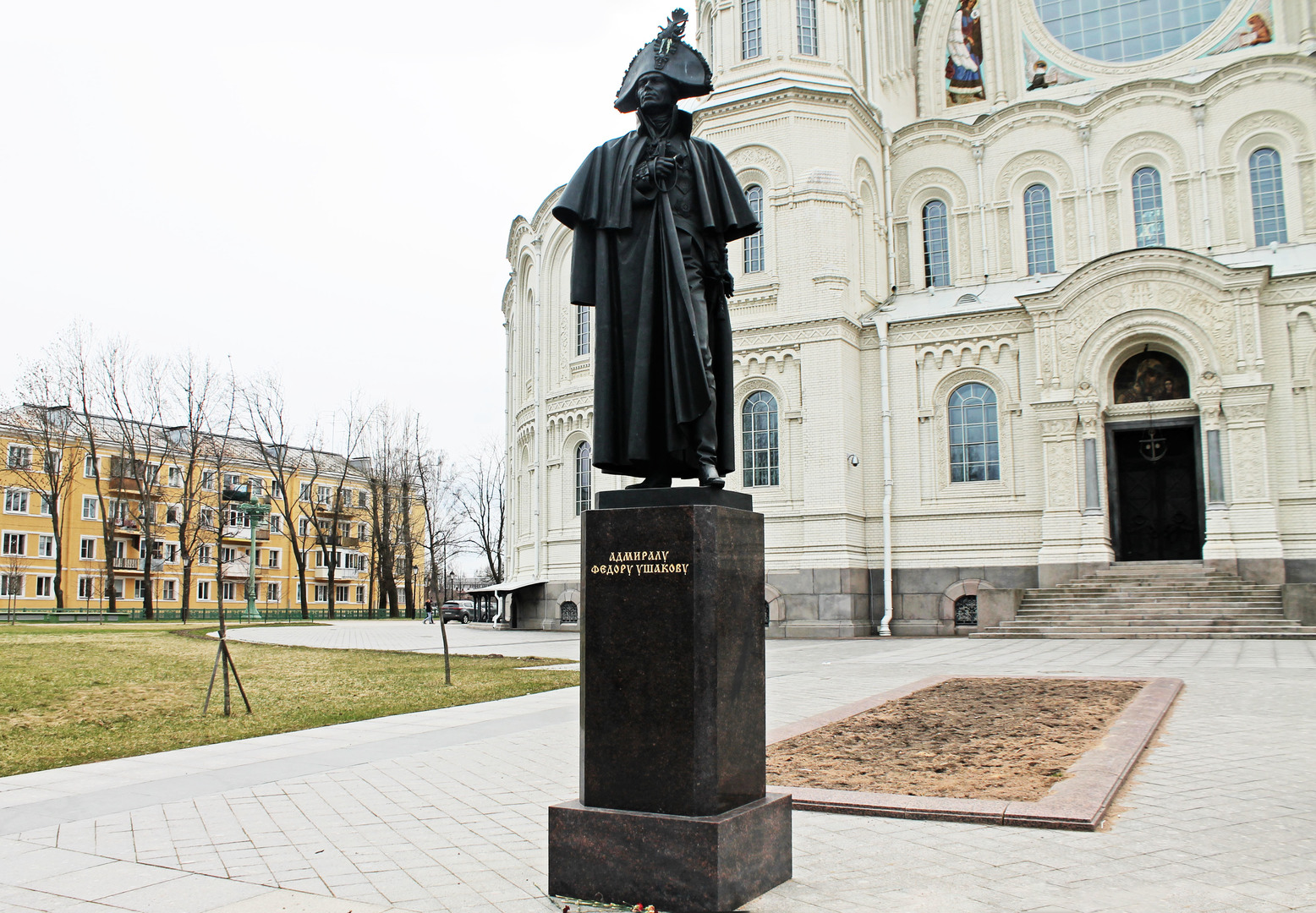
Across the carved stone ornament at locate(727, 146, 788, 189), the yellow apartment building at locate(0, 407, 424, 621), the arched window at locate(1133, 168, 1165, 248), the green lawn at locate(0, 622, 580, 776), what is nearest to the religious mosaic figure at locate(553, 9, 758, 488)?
the green lawn at locate(0, 622, 580, 776)

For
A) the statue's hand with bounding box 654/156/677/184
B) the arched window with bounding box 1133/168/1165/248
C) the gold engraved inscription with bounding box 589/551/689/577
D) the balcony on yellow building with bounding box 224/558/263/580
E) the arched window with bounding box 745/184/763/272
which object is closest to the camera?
the gold engraved inscription with bounding box 589/551/689/577

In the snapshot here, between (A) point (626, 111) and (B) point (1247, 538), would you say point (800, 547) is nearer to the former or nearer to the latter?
(B) point (1247, 538)

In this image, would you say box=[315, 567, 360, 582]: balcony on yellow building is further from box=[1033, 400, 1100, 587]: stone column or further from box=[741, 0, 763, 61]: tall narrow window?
box=[1033, 400, 1100, 587]: stone column

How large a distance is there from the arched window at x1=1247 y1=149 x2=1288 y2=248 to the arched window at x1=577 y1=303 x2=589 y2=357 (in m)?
18.3

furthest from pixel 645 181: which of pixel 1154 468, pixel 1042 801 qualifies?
pixel 1154 468

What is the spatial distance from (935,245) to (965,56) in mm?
6480

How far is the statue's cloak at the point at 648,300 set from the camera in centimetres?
532

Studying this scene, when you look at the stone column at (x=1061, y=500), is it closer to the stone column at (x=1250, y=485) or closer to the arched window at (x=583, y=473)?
the stone column at (x=1250, y=485)

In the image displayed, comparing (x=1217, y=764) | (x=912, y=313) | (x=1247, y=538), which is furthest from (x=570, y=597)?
(x=1217, y=764)

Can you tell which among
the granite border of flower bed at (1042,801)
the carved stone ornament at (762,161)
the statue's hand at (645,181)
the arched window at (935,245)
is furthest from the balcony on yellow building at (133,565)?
the statue's hand at (645,181)

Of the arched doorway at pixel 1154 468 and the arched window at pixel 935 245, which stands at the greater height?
the arched window at pixel 935 245

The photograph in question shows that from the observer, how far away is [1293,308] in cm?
2372

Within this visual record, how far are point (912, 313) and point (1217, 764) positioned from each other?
2140cm

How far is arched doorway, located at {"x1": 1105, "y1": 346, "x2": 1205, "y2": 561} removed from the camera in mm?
25156
